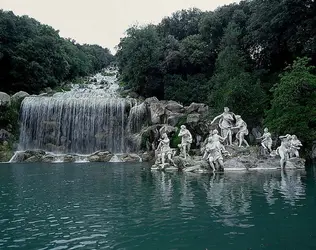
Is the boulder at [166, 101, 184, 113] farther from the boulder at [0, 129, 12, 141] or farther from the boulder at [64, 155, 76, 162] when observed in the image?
the boulder at [0, 129, 12, 141]

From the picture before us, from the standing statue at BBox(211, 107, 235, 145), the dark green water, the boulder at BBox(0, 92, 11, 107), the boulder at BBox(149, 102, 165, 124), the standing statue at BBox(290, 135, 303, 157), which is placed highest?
the boulder at BBox(0, 92, 11, 107)

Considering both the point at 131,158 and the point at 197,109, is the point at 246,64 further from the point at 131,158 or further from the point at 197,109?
the point at 131,158

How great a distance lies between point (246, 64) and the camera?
3644 cm

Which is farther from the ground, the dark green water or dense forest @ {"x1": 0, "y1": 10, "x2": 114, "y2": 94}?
dense forest @ {"x1": 0, "y1": 10, "x2": 114, "y2": 94}

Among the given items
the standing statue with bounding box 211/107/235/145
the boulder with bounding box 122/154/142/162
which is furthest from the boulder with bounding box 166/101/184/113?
the standing statue with bounding box 211/107/235/145

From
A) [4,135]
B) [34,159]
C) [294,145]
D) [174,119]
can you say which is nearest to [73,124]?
[34,159]

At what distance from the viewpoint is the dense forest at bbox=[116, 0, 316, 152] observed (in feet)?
83.8

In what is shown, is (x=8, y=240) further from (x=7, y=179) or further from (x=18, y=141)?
(x=18, y=141)

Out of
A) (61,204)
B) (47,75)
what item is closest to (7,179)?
(61,204)

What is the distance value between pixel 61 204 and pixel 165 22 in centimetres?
5543

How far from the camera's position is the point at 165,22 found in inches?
2462

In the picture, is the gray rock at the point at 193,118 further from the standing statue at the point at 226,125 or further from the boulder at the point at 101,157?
the boulder at the point at 101,157

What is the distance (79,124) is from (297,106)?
23.0 m

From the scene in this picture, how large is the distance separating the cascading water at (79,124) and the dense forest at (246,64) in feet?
23.6
